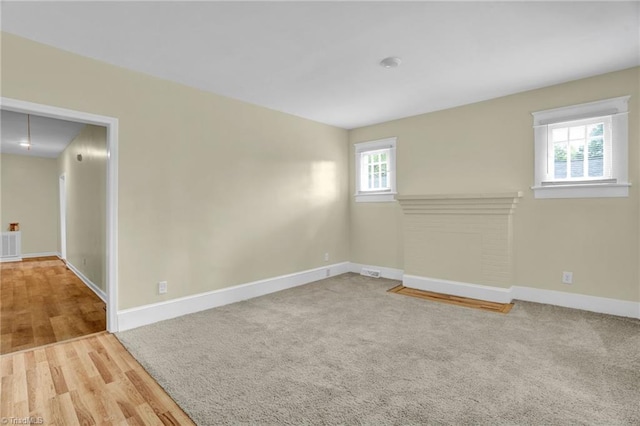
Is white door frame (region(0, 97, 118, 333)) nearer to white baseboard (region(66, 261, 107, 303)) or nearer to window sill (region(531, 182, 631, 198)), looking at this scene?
white baseboard (region(66, 261, 107, 303))

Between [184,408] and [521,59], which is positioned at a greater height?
[521,59]

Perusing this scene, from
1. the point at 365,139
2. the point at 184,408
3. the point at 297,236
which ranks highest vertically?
the point at 365,139

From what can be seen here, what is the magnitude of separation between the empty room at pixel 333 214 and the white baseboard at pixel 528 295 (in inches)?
0.8

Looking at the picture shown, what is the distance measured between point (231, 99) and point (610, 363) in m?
4.33

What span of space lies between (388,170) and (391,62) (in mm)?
2322

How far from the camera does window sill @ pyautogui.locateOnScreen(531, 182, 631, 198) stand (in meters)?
3.23

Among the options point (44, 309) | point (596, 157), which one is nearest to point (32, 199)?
point (44, 309)

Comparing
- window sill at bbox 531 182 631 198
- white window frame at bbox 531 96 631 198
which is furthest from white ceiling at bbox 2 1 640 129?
window sill at bbox 531 182 631 198

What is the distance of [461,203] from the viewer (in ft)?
13.5

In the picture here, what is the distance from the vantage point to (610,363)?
2326 mm

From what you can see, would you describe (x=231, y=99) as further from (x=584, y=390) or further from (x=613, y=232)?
(x=613, y=232)

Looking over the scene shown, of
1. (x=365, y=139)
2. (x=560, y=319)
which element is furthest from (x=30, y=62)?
(x=560, y=319)

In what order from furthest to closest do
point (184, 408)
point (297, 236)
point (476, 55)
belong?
point (297, 236) < point (476, 55) < point (184, 408)

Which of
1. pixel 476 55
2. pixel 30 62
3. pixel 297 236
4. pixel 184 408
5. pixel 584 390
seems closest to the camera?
pixel 184 408
